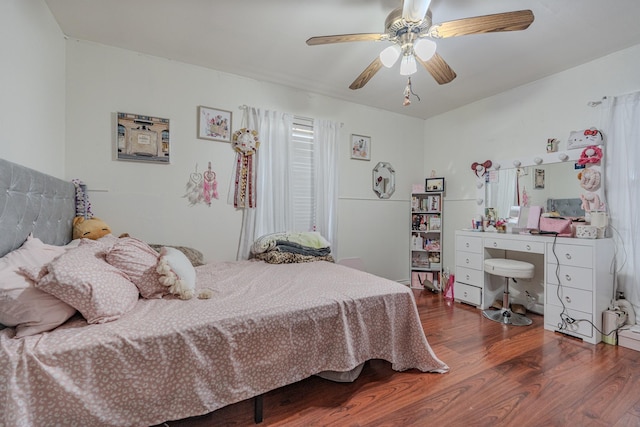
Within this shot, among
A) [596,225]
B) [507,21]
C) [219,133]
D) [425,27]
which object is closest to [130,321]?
[219,133]

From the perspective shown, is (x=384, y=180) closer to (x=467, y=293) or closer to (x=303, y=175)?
(x=303, y=175)

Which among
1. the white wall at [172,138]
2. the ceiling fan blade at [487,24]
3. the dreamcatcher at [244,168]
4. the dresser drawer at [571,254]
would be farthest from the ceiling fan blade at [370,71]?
the dresser drawer at [571,254]

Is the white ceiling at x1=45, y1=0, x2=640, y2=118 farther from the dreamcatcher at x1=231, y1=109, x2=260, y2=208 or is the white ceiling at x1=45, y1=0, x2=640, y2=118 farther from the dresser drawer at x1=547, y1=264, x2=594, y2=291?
the dresser drawer at x1=547, y1=264, x2=594, y2=291

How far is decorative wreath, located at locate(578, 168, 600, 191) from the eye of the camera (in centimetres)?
249

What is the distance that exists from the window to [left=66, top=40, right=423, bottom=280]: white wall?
223 millimetres

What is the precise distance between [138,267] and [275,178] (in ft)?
5.68

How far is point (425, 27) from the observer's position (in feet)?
5.76

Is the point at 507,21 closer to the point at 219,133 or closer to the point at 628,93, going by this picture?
the point at 628,93

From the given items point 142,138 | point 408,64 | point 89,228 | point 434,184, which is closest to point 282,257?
point 89,228

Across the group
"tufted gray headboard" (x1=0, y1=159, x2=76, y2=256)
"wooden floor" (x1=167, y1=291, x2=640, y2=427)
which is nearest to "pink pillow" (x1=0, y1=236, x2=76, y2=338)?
"tufted gray headboard" (x1=0, y1=159, x2=76, y2=256)

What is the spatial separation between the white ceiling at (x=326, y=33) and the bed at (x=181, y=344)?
134 centimetres

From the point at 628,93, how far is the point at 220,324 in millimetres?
3633

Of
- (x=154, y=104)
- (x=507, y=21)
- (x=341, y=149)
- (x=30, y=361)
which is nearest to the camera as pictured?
(x=30, y=361)

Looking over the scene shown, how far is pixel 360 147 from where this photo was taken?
364 centimetres
